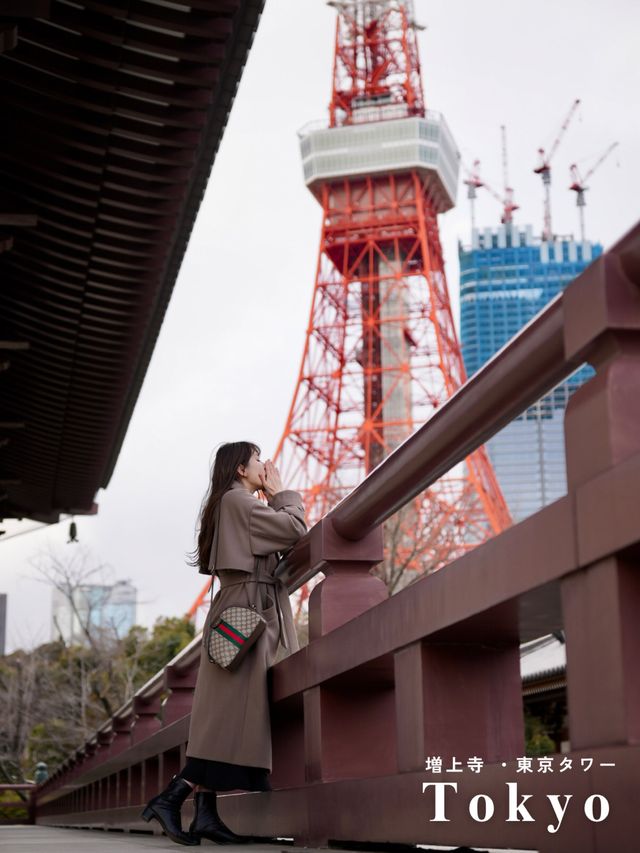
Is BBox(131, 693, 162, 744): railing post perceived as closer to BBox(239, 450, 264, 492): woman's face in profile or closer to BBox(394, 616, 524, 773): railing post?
BBox(239, 450, 264, 492): woman's face in profile

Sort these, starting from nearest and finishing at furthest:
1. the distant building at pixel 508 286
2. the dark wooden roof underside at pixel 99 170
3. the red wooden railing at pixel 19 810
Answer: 1. the dark wooden roof underside at pixel 99 170
2. the red wooden railing at pixel 19 810
3. the distant building at pixel 508 286

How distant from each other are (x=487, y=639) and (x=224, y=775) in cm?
158

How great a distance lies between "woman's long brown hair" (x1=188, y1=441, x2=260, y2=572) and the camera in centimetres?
392

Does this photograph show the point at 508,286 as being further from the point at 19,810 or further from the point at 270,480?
the point at 270,480

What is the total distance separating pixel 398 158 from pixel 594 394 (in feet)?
144

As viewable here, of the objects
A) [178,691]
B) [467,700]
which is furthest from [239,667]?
[178,691]

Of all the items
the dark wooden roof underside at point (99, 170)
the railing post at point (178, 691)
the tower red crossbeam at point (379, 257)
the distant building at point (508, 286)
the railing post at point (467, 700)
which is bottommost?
the railing post at point (467, 700)

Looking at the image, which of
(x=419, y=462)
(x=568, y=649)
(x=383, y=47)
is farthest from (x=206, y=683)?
(x=383, y=47)

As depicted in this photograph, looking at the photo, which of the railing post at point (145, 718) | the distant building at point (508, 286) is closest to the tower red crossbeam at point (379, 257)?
the railing post at point (145, 718)

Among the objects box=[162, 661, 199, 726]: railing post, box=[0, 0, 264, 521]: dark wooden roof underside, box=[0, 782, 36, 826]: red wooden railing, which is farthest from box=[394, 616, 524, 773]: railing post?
box=[0, 782, 36, 826]: red wooden railing

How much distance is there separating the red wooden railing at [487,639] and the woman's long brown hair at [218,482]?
276 millimetres

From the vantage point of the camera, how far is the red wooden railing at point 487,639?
1.72 metres

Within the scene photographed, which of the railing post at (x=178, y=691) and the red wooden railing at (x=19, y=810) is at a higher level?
the railing post at (x=178, y=691)

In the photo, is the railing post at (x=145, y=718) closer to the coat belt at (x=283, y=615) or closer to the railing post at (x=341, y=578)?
the coat belt at (x=283, y=615)
